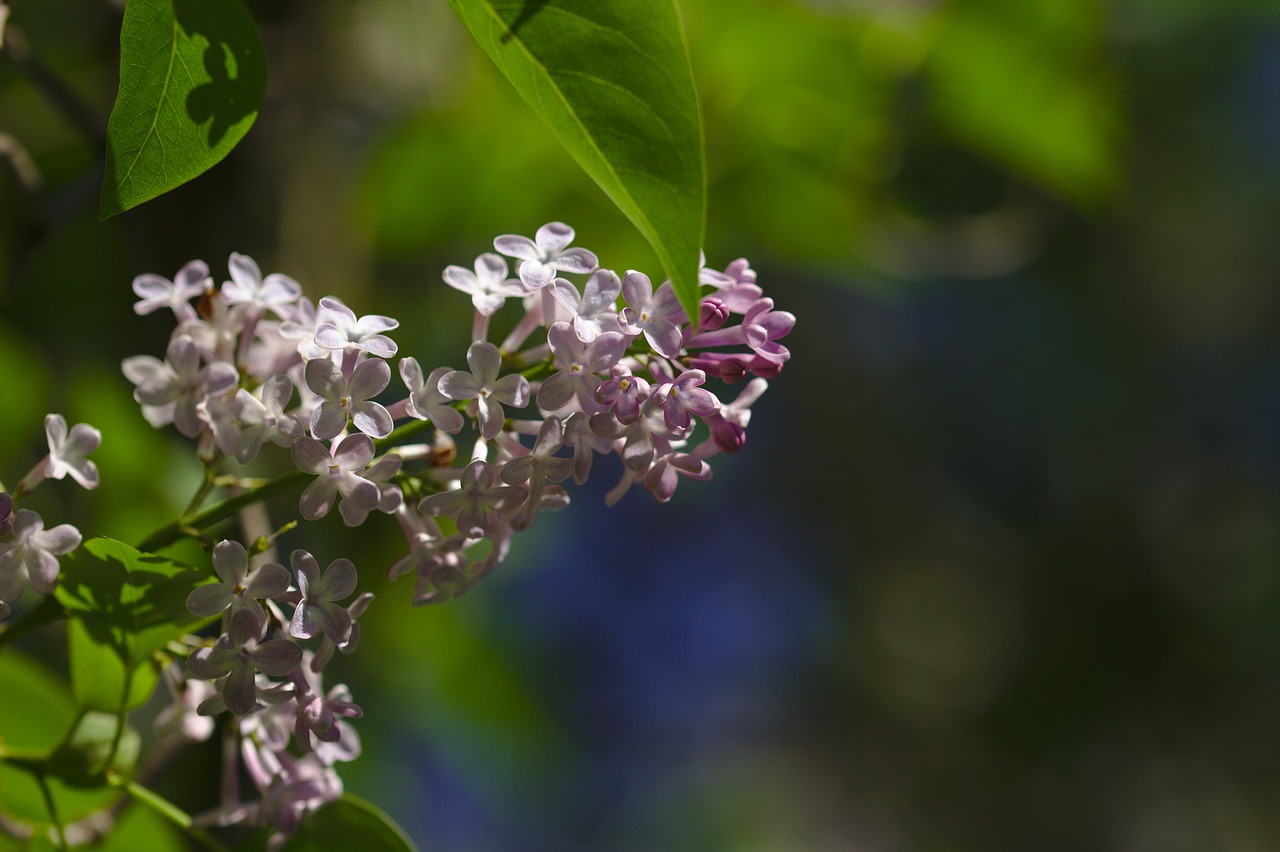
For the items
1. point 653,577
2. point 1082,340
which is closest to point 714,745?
point 653,577

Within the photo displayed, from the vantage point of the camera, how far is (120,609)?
52 cm

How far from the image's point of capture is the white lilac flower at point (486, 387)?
0.49 meters

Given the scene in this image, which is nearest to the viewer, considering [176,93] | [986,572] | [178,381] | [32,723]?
[176,93]

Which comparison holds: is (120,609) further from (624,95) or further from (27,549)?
(624,95)

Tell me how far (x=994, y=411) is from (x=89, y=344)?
300 centimetres

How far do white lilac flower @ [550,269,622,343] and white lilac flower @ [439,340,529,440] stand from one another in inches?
1.5

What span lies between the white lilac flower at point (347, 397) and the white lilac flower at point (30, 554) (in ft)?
0.41

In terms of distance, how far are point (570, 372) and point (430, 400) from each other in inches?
2.6

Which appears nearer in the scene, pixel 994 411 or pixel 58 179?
pixel 58 179

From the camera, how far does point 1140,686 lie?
357 cm

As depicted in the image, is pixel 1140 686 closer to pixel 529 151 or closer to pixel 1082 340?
pixel 1082 340

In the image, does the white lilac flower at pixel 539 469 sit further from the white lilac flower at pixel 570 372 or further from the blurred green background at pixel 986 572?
the blurred green background at pixel 986 572

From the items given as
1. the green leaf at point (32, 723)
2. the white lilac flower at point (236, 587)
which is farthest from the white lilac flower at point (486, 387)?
the green leaf at point (32, 723)

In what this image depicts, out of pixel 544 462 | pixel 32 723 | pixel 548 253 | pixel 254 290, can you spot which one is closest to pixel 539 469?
pixel 544 462
